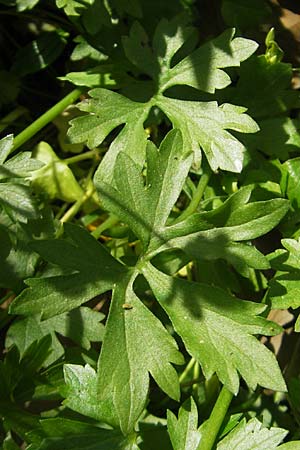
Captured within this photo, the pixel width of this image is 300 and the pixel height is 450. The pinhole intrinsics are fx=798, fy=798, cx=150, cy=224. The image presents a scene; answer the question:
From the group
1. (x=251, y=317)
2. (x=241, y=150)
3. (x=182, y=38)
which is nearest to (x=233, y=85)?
(x=182, y=38)

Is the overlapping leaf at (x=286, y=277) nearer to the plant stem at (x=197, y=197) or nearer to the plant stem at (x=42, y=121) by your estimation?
the plant stem at (x=197, y=197)

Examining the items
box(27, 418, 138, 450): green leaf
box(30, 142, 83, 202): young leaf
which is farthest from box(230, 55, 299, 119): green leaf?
box(27, 418, 138, 450): green leaf

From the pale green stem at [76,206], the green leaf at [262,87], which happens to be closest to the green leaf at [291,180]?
the green leaf at [262,87]

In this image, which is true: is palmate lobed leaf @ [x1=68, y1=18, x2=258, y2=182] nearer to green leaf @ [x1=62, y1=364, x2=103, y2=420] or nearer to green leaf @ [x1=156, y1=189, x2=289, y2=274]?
green leaf @ [x1=156, y1=189, x2=289, y2=274]

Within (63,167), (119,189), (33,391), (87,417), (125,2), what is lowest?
(87,417)

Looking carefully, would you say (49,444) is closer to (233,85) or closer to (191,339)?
(191,339)

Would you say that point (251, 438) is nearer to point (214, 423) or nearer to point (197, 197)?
point (214, 423)
